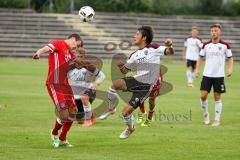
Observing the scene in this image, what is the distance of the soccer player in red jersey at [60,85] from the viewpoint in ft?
41.5

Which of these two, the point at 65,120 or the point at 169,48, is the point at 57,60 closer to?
the point at 65,120

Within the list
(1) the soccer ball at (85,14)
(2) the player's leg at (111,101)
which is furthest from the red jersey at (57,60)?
(2) the player's leg at (111,101)

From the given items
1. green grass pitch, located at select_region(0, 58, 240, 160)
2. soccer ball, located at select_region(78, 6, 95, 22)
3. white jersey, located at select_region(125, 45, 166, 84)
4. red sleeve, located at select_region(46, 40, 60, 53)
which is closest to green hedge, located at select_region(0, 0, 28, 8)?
green grass pitch, located at select_region(0, 58, 240, 160)

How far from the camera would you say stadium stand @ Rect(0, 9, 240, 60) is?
4466 centimetres

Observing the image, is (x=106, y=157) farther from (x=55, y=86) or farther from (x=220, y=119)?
(x=220, y=119)

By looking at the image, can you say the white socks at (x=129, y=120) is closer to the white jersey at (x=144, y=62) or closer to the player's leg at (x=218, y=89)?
the white jersey at (x=144, y=62)

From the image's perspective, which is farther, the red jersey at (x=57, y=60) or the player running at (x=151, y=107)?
the player running at (x=151, y=107)

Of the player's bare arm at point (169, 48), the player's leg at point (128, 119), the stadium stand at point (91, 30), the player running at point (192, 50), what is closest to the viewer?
the player's bare arm at point (169, 48)

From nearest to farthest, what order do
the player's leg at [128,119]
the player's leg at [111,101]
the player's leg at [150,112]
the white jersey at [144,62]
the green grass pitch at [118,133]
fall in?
the green grass pitch at [118,133]
the player's leg at [128,119]
the white jersey at [144,62]
the player's leg at [150,112]
the player's leg at [111,101]

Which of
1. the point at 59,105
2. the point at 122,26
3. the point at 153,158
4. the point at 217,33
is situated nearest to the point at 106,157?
the point at 153,158

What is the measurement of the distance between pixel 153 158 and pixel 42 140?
2.86m

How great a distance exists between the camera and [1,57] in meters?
43.7

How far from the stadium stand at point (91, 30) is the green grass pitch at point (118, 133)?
21.3m

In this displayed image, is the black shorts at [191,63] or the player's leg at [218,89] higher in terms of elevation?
the player's leg at [218,89]
